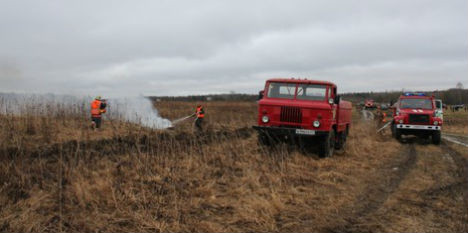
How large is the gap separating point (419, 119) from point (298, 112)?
911 cm

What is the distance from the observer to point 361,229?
455 centimetres

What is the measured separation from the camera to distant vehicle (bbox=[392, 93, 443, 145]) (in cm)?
1569

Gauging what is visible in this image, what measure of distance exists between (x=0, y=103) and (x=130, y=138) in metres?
4.54

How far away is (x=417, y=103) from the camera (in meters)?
16.6

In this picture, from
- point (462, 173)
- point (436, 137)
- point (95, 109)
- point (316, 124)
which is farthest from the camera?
point (436, 137)

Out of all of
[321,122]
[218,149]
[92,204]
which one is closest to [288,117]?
[321,122]

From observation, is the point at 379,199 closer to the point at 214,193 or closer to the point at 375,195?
the point at 375,195

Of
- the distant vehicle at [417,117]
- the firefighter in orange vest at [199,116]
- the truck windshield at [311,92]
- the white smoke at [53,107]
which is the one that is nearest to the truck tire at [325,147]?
the truck windshield at [311,92]

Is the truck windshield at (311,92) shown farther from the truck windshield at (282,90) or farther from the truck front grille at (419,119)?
the truck front grille at (419,119)

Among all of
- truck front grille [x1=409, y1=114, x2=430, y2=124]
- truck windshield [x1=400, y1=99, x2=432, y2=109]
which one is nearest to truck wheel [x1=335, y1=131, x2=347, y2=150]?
truck front grille [x1=409, y1=114, x2=430, y2=124]

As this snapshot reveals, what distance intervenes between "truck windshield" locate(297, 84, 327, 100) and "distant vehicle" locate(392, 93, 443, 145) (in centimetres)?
781

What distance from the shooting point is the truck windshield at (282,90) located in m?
10.4

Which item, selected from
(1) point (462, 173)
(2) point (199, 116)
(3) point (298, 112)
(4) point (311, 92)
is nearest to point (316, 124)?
(3) point (298, 112)

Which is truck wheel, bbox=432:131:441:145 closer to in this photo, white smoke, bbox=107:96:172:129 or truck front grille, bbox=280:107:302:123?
truck front grille, bbox=280:107:302:123
